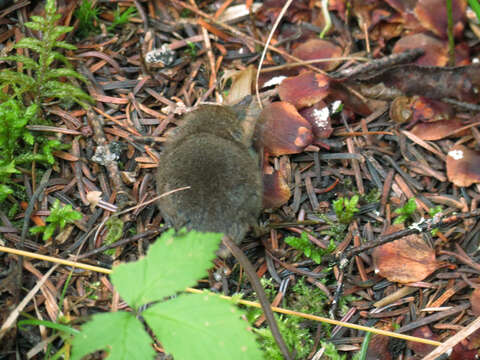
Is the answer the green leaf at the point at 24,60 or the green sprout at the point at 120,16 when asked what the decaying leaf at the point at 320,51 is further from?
the green leaf at the point at 24,60

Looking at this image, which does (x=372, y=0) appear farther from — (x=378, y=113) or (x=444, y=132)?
(x=444, y=132)

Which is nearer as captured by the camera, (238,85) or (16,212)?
(16,212)

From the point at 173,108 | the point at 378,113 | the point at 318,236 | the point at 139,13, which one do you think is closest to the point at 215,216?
the point at 318,236

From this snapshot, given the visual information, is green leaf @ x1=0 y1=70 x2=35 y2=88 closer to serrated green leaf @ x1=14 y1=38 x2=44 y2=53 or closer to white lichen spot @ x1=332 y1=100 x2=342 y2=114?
serrated green leaf @ x1=14 y1=38 x2=44 y2=53

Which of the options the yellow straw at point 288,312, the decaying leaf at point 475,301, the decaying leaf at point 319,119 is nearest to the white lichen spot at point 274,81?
the decaying leaf at point 319,119

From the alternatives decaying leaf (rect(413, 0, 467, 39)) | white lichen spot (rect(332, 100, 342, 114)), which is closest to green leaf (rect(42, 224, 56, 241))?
white lichen spot (rect(332, 100, 342, 114))
